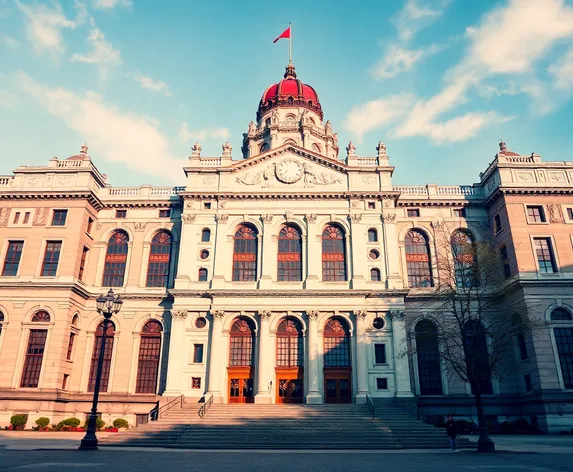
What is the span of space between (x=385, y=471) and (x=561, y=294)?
26.2 meters

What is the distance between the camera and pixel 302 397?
34281 millimetres

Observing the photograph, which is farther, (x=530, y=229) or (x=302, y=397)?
(x=530, y=229)

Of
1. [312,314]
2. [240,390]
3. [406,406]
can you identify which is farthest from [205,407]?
[406,406]

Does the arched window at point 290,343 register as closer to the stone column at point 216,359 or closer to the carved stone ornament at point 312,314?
the carved stone ornament at point 312,314

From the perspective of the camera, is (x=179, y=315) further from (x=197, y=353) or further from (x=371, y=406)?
(x=371, y=406)

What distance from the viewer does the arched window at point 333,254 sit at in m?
38.1

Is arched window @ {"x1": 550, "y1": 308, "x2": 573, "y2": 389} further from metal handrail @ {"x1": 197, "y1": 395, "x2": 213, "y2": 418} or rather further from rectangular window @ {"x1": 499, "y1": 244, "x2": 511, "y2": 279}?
metal handrail @ {"x1": 197, "y1": 395, "x2": 213, "y2": 418}

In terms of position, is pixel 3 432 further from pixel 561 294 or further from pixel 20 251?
pixel 561 294

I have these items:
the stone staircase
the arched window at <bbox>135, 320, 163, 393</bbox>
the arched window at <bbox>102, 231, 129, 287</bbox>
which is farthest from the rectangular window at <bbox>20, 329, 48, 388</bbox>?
the stone staircase

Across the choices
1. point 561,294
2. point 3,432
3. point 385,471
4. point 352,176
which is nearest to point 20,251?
point 3,432

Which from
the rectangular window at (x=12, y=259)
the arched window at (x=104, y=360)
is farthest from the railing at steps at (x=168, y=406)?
the rectangular window at (x=12, y=259)

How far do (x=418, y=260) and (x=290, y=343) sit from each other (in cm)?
1406

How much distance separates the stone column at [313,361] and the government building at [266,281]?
105mm

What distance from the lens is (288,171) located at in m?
40.8
